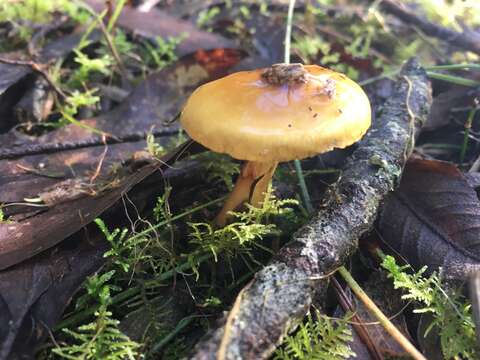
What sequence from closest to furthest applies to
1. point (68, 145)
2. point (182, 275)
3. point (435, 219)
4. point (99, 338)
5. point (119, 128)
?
1. point (99, 338)
2. point (182, 275)
3. point (435, 219)
4. point (68, 145)
5. point (119, 128)

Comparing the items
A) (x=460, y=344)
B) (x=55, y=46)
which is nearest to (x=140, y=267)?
(x=460, y=344)

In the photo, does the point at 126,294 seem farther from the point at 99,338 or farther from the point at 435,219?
the point at 435,219

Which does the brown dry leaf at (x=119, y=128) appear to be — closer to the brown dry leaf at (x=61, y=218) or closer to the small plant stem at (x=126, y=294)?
the brown dry leaf at (x=61, y=218)

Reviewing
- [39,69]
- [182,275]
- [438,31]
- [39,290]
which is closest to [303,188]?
[182,275]

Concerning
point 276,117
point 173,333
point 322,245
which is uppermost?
point 276,117

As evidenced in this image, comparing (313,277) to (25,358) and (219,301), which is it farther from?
(25,358)

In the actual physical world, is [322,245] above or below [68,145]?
above

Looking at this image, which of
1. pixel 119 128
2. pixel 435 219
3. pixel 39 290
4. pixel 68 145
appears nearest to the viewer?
pixel 39 290

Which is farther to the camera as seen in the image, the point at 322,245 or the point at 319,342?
the point at 322,245
